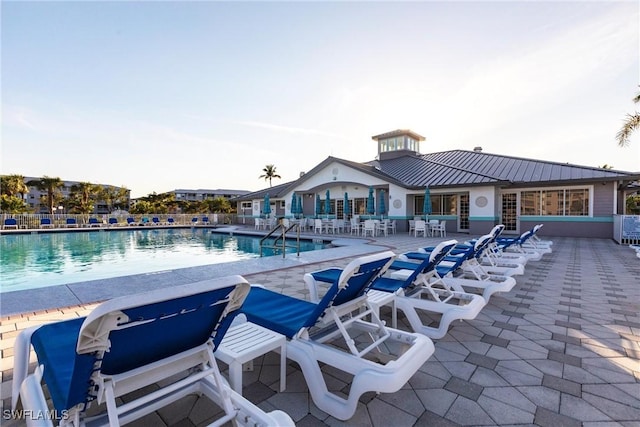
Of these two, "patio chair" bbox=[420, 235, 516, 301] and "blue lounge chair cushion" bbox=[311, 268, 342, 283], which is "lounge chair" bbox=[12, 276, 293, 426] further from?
"patio chair" bbox=[420, 235, 516, 301]

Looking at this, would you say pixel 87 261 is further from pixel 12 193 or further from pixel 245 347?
pixel 12 193

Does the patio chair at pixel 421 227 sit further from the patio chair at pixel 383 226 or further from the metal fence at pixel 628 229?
the metal fence at pixel 628 229

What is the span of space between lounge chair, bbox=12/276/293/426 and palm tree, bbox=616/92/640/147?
16.2m

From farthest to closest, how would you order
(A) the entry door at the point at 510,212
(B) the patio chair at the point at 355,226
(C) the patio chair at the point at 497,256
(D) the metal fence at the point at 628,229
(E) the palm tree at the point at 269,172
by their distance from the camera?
(E) the palm tree at the point at 269,172
(B) the patio chair at the point at 355,226
(A) the entry door at the point at 510,212
(D) the metal fence at the point at 628,229
(C) the patio chair at the point at 497,256

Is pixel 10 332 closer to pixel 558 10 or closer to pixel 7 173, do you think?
pixel 558 10

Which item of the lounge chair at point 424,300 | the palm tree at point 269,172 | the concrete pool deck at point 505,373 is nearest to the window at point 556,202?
the concrete pool deck at point 505,373

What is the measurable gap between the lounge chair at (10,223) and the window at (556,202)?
31.3 meters

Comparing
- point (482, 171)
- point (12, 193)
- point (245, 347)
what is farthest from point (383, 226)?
point (12, 193)

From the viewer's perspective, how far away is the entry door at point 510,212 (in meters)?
16.1

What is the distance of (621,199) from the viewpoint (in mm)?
16719

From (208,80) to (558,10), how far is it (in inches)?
501

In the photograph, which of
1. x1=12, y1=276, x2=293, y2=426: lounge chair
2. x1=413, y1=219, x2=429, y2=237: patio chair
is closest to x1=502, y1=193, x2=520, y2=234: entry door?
x1=413, y1=219, x2=429, y2=237: patio chair

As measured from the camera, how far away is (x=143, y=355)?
1518 millimetres

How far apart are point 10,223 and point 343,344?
25956 millimetres
